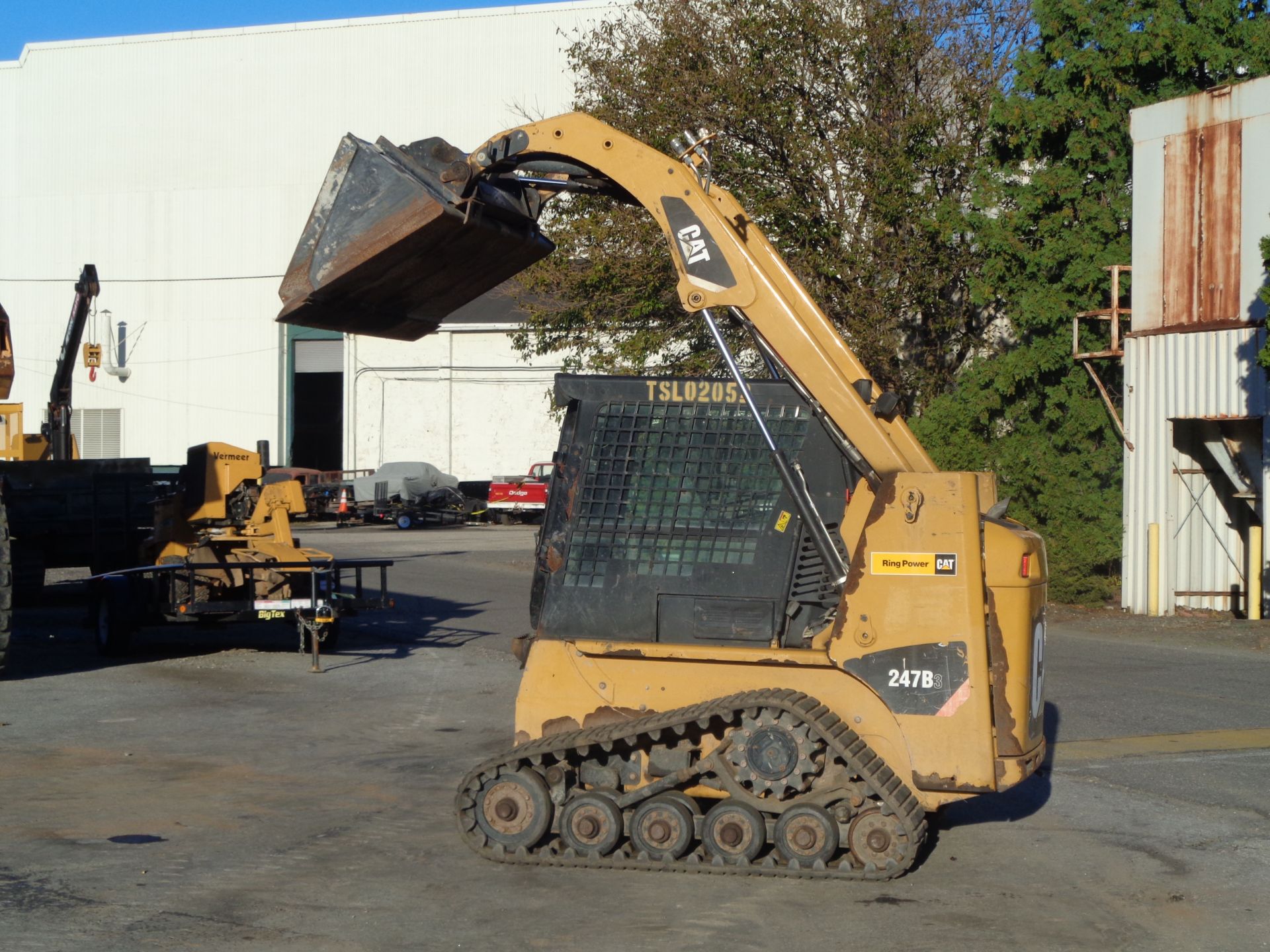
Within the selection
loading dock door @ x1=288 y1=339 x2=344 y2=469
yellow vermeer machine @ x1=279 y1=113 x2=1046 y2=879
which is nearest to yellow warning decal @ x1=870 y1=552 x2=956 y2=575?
yellow vermeer machine @ x1=279 y1=113 x2=1046 y2=879

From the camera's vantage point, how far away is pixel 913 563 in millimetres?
6410

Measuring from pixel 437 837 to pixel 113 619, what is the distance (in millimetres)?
7930

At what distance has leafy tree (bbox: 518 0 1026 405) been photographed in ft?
77.0

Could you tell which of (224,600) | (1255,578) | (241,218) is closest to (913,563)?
(224,600)

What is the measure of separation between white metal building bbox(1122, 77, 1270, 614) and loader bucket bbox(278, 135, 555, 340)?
43.0 feet

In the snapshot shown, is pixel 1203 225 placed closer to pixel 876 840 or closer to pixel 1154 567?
pixel 1154 567

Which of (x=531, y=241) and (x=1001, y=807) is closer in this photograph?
(x=531, y=241)

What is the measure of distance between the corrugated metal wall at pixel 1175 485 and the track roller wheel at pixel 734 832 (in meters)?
13.8

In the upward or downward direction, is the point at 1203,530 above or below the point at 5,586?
above

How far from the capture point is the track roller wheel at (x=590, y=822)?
6.64 meters

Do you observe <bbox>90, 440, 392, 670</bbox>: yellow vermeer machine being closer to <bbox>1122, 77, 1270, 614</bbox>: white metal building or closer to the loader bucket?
the loader bucket

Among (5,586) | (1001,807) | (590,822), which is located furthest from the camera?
(5,586)

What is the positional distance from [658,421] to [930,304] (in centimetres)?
1827

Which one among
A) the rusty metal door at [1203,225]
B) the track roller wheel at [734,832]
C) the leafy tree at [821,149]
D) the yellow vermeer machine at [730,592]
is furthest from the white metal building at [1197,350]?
the track roller wheel at [734,832]
